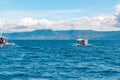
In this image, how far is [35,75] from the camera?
7525cm

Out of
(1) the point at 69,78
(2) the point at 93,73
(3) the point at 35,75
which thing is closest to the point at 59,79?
(1) the point at 69,78

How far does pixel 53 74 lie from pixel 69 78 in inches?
250

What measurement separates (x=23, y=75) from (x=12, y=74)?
2.77 m

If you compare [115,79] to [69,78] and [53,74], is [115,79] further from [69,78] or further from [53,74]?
[53,74]

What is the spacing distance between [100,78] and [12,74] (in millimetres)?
17095

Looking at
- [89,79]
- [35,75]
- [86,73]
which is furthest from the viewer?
[86,73]

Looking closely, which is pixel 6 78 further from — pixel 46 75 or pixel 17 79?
pixel 46 75

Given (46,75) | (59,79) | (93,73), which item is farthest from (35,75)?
(93,73)

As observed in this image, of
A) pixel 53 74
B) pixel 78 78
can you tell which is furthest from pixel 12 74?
pixel 78 78

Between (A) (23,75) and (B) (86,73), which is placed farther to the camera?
(B) (86,73)

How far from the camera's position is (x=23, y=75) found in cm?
7550

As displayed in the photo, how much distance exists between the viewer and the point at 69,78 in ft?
235

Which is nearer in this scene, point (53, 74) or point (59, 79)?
point (59, 79)

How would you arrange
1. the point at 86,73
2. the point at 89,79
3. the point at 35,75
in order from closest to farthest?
the point at 89,79, the point at 35,75, the point at 86,73
